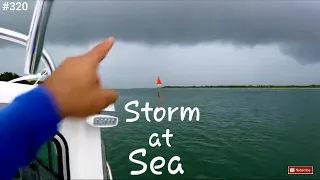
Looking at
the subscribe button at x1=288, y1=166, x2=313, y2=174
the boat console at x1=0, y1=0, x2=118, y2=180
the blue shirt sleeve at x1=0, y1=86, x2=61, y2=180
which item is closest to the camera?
the blue shirt sleeve at x1=0, y1=86, x2=61, y2=180

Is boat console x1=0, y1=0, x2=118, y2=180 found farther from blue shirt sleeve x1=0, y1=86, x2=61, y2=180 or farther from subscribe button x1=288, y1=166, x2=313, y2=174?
subscribe button x1=288, y1=166, x2=313, y2=174

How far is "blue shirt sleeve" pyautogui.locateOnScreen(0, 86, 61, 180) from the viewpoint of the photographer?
0.50 m

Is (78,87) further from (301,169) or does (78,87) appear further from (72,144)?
(301,169)

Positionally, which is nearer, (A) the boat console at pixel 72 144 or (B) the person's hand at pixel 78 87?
(B) the person's hand at pixel 78 87

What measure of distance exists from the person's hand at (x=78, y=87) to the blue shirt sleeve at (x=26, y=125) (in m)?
0.02

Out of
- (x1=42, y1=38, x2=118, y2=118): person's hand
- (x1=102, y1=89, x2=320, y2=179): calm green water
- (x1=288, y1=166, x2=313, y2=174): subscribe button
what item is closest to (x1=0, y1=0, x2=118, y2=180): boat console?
(x1=42, y1=38, x2=118, y2=118): person's hand

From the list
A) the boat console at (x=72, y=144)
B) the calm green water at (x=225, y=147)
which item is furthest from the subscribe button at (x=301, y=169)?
the boat console at (x=72, y=144)

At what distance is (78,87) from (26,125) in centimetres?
9

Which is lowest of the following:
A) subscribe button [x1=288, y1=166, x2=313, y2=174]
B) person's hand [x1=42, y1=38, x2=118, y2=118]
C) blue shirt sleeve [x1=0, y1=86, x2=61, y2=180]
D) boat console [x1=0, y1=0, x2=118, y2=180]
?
subscribe button [x1=288, y1=166, x2=313, y2=174]

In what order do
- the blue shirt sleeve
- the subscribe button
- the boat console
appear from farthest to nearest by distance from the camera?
the subscribe button < the boat console < the blue shirt sleeve

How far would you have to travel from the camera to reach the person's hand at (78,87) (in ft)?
1.71

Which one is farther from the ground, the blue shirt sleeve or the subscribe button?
the blue shirt sleeve

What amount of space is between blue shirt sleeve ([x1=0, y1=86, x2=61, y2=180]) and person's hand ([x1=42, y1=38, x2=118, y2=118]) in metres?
0.02

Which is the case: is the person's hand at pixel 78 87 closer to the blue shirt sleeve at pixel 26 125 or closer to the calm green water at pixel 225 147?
the blue shirt sleeve at pixel 26 125
